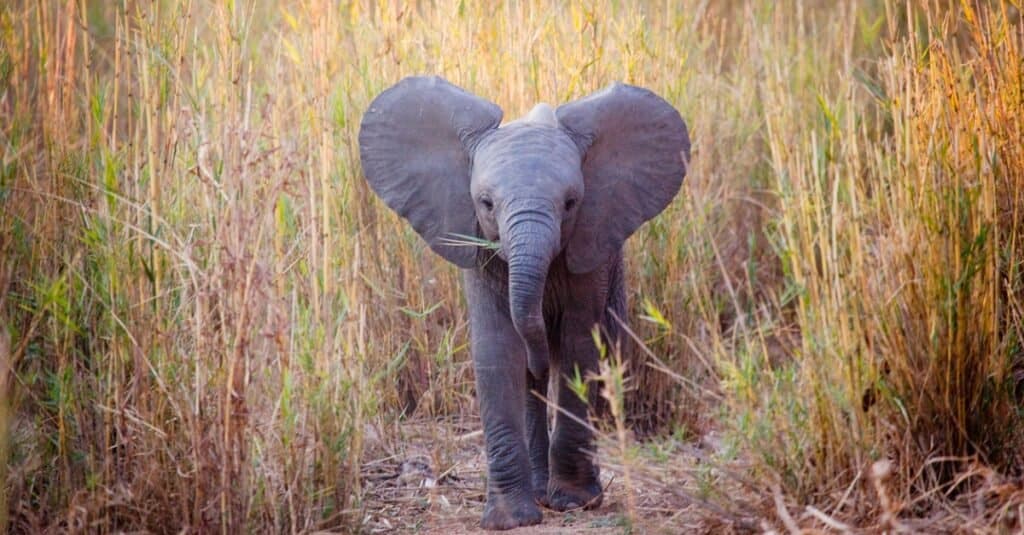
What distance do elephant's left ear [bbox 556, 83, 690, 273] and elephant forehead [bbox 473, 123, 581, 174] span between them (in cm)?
14

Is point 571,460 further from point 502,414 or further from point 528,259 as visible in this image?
point 528,259

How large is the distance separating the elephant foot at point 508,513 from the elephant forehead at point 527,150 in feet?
3.83

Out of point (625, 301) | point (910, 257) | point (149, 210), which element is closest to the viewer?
point (910, 257)

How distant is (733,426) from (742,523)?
11.1 inches

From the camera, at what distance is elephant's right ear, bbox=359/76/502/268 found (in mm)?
4750

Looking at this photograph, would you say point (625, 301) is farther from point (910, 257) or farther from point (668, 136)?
point (910, 257)

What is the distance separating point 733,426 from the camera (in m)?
3.84

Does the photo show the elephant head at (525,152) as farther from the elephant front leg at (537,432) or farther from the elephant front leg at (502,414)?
the elephant front leg at (537,432)

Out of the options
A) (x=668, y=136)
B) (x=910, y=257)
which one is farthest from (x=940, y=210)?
(x=668, y=136)

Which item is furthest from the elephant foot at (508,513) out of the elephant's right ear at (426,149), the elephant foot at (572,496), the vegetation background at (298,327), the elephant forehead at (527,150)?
the elephant forehead at (527,150)

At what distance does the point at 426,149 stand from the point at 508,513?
1360 mm

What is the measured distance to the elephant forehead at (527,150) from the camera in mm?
4414

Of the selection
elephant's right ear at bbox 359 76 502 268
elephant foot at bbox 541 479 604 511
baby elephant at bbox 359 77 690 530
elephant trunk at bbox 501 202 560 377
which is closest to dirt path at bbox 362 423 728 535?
elephant foot at bbox 541 479 604 511

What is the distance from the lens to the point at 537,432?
5.10 metres
